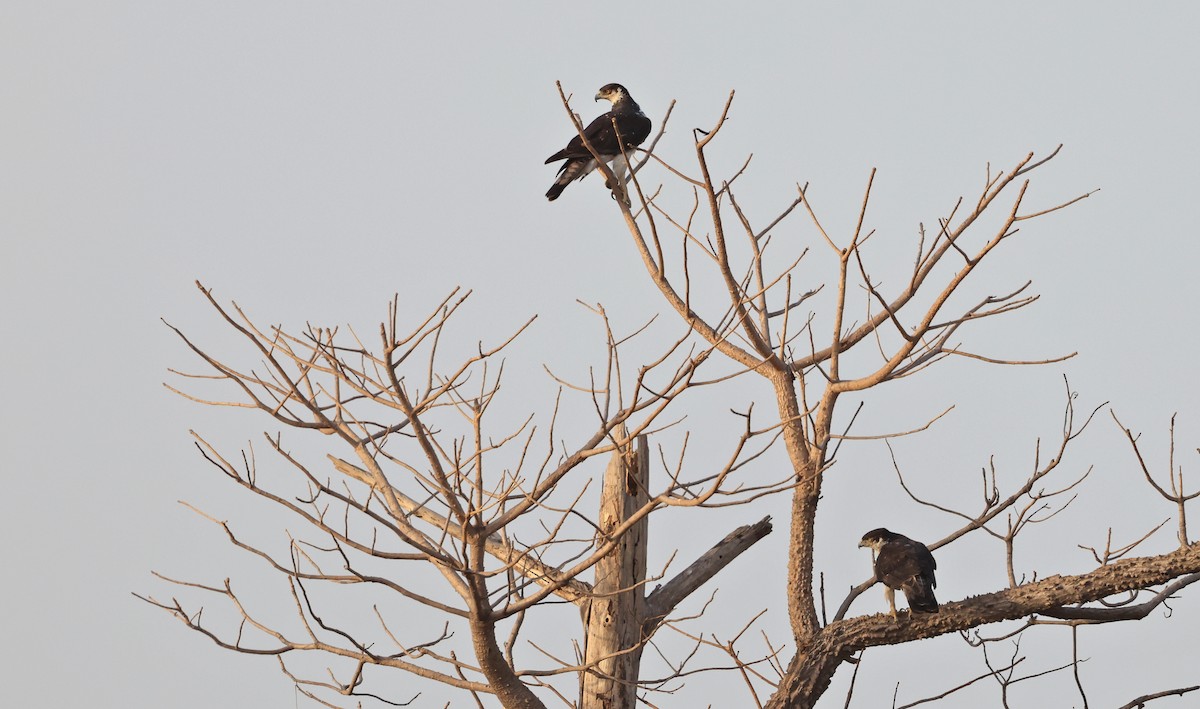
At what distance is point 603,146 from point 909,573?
2888mm

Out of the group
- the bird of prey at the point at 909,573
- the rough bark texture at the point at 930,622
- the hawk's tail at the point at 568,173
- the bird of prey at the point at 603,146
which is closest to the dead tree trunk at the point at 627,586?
the bird of prey at the point at 909,573

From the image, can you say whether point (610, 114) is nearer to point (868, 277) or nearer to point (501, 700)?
point (868, 277)

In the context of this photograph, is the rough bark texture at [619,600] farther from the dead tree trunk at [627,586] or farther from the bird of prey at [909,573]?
the bird of prey at [909,573]

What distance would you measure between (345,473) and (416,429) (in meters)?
2.43

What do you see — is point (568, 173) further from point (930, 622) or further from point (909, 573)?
point (930, 622)

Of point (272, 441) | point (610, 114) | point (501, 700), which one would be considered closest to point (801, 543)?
point (501, 700)

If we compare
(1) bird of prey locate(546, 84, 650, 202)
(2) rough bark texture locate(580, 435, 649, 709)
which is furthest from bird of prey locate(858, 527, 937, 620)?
(1) bird of prey locate(546, 84, 650, 202)

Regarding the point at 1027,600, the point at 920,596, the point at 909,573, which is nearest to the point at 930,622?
the point at 920,596

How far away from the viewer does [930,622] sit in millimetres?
4492

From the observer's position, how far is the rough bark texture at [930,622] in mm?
4270

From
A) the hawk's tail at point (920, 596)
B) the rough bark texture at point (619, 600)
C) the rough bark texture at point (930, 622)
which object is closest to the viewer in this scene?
the rough bark texture at point (930, 622)

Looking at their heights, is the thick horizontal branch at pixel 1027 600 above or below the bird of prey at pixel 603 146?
below

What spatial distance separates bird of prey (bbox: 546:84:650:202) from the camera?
6082mm

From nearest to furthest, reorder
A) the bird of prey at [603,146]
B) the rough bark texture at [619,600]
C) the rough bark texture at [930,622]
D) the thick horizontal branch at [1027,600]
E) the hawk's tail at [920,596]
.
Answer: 1. the thick horizontal branch at [1027,600]
2. the rough bark texture at [930,622]
3. the hawk's tail at [920,596]
4. the rough bark texture at [619,600]
5. the bird of prey at [603,146]
